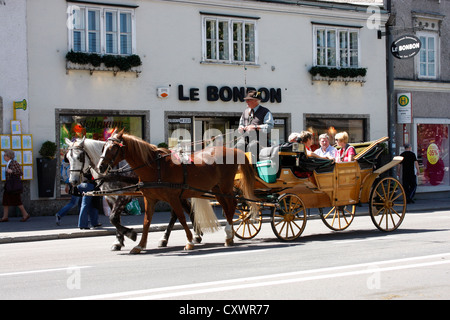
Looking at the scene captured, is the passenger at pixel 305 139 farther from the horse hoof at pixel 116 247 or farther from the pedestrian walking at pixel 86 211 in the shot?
the pedestrian walking at pixel 86 211

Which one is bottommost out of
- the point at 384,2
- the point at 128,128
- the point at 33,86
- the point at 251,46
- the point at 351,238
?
the point at 351,238

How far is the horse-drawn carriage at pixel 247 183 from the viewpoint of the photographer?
31.7 feet

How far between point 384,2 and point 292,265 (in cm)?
1776

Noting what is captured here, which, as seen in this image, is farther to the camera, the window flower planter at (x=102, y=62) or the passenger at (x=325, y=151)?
the window flower planter at (x=102, y=62)

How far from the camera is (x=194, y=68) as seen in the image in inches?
768

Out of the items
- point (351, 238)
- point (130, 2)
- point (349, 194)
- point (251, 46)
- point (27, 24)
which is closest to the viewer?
point (351, 238)

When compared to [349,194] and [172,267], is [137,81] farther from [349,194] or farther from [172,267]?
[172,267]

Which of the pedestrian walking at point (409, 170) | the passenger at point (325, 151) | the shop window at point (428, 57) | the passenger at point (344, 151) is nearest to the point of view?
the passenger at point (344, 151)

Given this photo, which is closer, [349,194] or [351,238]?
[351,238]

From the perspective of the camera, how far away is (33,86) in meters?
17.0

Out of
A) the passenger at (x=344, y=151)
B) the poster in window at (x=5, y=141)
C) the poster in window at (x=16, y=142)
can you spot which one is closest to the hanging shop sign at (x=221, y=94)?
the poster in window at (x=16, y=142)

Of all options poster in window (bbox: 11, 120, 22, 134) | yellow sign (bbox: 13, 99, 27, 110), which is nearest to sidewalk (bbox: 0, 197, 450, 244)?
poster in window (bbox: 11, 120, 22, 134)

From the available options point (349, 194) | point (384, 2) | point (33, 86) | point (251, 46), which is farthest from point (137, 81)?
point (384, 2)

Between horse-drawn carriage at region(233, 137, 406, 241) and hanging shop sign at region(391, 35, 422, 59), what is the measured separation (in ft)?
34.0
